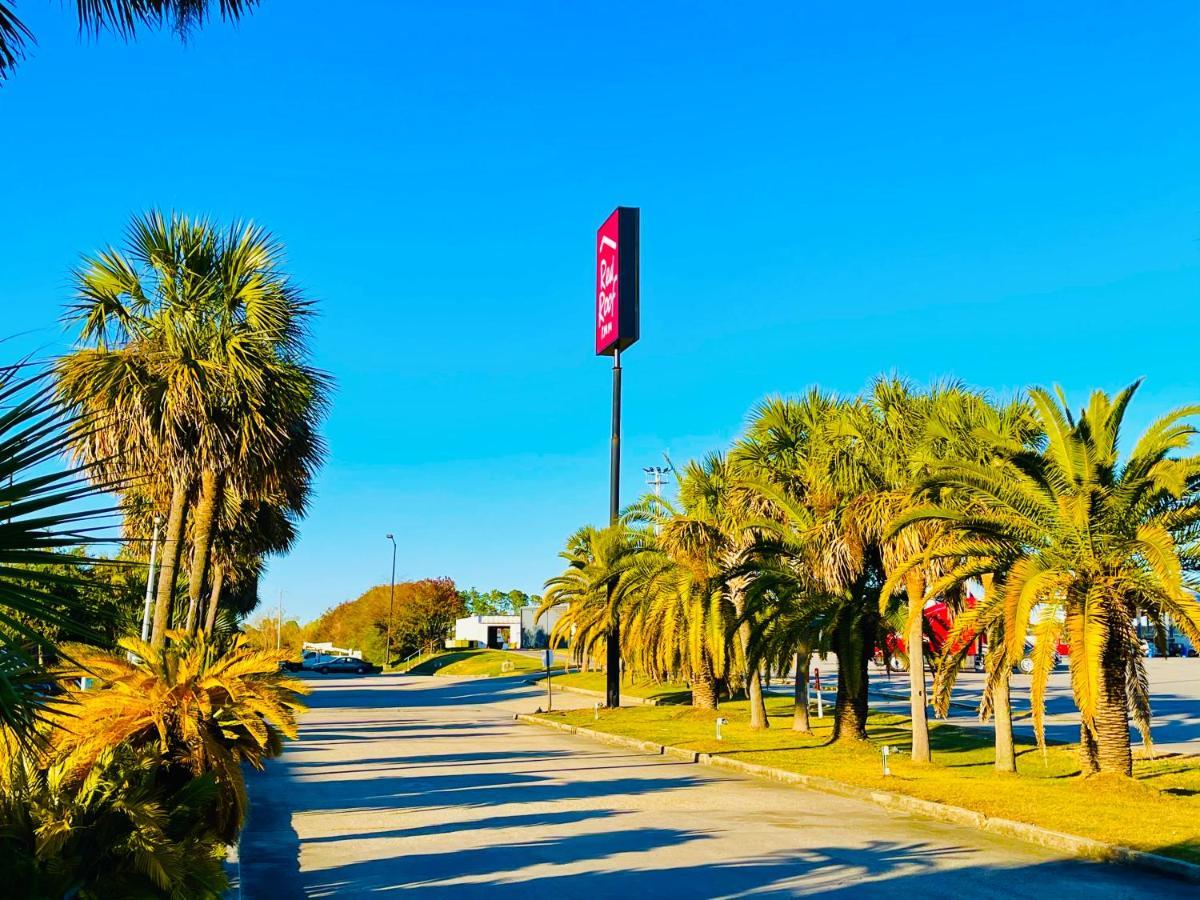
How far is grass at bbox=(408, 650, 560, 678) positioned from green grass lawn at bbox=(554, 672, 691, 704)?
39.0 feet

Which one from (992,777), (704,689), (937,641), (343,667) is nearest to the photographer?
(992,777)

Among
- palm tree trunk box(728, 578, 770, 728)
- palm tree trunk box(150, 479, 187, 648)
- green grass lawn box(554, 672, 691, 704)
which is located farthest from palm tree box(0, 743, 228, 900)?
green grass lawn box(554, 672, 691, 704)

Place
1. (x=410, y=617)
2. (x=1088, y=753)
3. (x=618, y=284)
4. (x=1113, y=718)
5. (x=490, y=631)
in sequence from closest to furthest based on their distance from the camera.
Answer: (x=1113, y=718) → (x=1088, y=753) → (x=618, y=284) → (x=410, y=617) → (x=490, y=631)

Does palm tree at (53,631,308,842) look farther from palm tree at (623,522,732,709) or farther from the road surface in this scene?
the road surface

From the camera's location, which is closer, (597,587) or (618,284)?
(597,587)

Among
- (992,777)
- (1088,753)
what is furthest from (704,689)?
(1088,753)

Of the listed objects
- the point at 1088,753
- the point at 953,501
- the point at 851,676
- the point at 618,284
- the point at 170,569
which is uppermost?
the point at 618,284

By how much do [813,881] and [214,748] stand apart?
5.80m

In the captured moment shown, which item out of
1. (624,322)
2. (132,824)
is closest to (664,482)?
(624,322)

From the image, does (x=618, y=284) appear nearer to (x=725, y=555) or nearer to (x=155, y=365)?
(x=725, y=555)

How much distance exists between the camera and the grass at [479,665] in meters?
68.9

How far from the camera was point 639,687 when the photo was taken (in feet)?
158

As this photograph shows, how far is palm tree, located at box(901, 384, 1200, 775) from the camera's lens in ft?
50.8

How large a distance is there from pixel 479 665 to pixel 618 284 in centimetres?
3747
